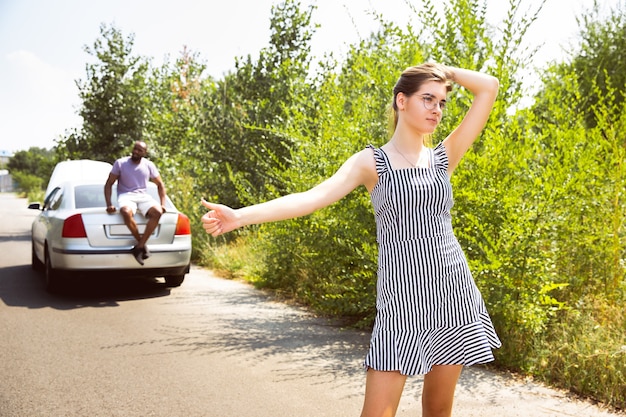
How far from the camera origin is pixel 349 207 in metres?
6.85

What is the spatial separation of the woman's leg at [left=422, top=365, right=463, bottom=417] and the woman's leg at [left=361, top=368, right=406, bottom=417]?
227 millimetres

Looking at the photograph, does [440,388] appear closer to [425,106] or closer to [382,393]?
[382,393]

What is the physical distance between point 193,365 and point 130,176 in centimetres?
467

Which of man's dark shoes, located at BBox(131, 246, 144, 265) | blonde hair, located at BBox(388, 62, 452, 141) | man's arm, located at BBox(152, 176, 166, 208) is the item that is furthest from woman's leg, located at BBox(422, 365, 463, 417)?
man's arm, located at BBox(152, 176, 166, 208)

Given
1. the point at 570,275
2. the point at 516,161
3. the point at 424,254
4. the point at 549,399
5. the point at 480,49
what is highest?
the point at 480,49

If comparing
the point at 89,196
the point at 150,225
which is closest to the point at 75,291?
the point at 89,196

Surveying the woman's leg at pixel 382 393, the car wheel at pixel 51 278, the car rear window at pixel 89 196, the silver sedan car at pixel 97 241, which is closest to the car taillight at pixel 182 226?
the silver sedan car at pixel 97 241

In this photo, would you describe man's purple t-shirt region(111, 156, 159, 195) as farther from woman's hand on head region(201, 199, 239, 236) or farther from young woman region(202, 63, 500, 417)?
woman's hand on head region(201, 199, 239, 236)

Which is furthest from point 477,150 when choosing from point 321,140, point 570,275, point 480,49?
point 321,140

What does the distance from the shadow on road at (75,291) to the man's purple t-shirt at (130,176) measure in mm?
1368

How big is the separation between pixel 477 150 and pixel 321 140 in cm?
217

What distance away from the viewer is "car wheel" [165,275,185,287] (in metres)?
10.2

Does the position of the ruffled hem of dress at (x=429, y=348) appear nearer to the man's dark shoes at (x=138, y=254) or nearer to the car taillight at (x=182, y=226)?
the man's dark shoes at (x=138, y=254)

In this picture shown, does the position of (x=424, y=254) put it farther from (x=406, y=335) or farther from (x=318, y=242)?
(x=318, y=242)
